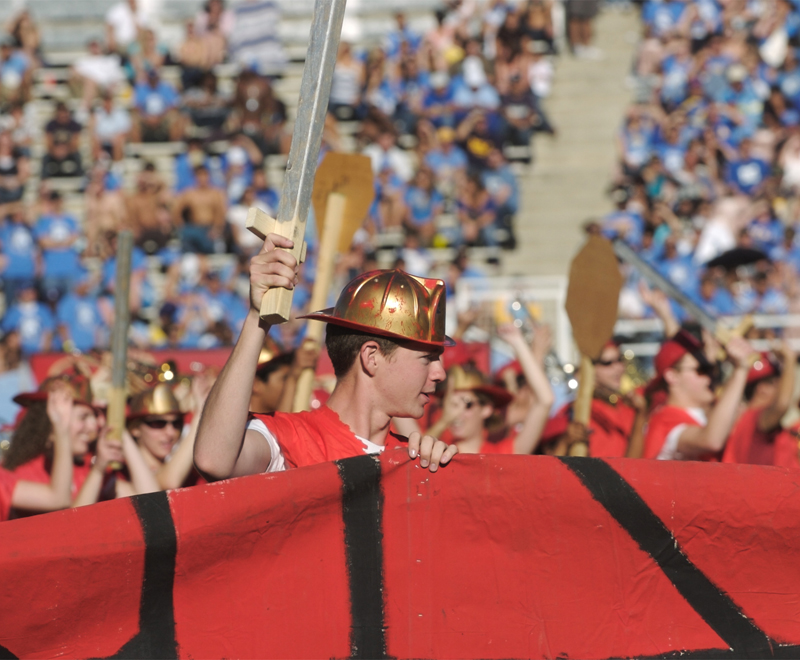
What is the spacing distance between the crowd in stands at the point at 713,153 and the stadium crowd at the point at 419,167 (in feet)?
0.07

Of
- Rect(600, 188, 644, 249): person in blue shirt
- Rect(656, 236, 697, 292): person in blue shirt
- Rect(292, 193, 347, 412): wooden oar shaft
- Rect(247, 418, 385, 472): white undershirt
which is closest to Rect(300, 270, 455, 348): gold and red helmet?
Rect(247, 418, 385, 472): white undershirt

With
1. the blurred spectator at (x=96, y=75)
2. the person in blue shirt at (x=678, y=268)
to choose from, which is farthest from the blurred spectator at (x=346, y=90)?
the person in blue shirt at (x=678, y=268)

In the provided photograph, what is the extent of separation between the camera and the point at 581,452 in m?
5.09

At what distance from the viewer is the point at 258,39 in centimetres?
1544

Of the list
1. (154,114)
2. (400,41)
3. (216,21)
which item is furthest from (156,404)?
(216,21)

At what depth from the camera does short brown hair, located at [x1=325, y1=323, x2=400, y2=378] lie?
303cm

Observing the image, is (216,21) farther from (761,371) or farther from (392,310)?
(392,310)

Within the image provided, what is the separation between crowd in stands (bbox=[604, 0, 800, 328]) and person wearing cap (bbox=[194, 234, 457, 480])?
6801 millimetres

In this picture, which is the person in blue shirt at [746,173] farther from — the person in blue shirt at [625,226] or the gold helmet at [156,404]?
the gold helmet at [156,404]

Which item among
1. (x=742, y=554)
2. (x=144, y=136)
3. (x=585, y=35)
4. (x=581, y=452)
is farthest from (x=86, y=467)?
(x=585, y=35)

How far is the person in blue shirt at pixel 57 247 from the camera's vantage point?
39.7 ft

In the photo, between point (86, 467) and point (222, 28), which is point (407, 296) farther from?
point (222, 28)

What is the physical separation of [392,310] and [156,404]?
7.48 ft

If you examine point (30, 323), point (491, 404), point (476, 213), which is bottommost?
point (30, 323)
